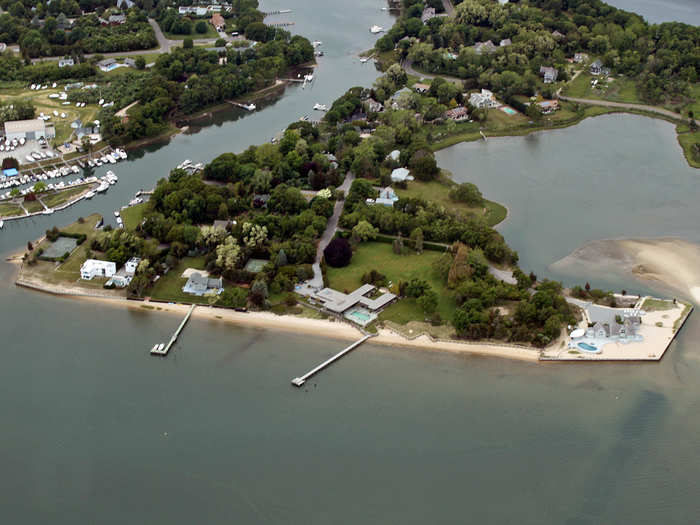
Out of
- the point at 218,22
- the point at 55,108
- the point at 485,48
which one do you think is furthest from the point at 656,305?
the point at 218,22

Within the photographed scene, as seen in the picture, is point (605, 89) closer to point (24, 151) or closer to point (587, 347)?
point (587, 347)

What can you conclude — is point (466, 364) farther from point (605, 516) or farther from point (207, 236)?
point (207, 236)

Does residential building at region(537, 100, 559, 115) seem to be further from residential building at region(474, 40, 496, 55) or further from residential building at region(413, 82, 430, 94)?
residential building at region(474, 40, 496, 55)

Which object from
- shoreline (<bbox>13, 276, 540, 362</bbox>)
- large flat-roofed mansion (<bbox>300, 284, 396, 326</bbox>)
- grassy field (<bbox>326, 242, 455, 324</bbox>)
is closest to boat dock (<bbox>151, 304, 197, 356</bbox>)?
shoreline (<bbox>13, 276, 540, 362</bbox>)

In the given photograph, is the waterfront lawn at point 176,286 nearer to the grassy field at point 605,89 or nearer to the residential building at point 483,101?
the residential building at point 483,101

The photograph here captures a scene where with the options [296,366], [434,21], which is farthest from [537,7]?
[296,366]
